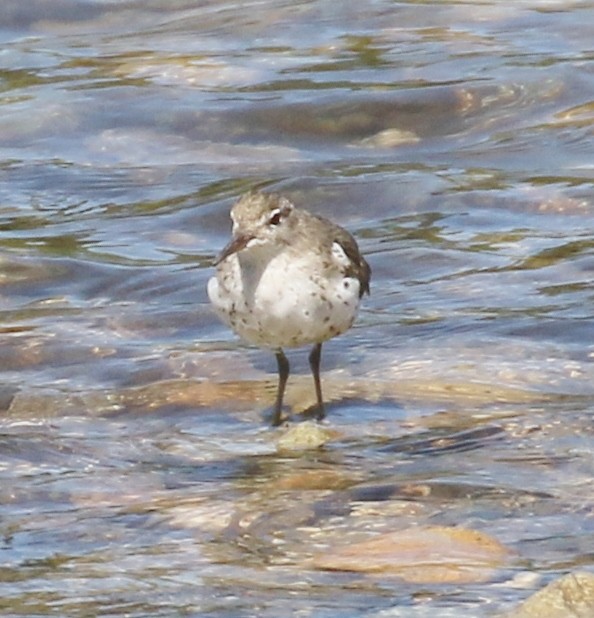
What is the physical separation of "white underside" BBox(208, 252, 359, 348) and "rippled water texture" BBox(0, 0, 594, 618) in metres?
0.42

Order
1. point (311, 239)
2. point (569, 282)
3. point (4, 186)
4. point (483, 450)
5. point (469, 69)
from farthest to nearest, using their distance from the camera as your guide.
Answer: point (469, 69) < point (4, 186) < point (569, 282) < point (311, 239) < point (483, 450)

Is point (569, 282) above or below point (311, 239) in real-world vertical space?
below

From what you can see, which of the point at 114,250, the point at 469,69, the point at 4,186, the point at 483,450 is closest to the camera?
the point at 483,450

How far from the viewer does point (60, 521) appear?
253 inches

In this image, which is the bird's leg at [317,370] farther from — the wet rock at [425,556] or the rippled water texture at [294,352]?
the wet rock at [425,556]

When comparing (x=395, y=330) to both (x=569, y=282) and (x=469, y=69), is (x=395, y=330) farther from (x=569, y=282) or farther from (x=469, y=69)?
(x=469, y=69)

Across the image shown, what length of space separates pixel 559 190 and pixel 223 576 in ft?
19.4

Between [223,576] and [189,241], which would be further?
[189,241]

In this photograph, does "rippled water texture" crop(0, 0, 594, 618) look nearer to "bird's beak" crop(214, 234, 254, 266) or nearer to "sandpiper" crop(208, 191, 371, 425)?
"sandpiper" crop(208, 191, 371, 425)

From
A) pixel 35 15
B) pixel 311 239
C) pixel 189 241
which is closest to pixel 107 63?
pixel 35 15

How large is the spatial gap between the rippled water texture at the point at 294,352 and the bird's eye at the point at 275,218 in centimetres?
87

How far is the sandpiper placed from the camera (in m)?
7.62

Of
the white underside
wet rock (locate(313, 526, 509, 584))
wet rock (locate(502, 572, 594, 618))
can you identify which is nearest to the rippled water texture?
wet rock (locate(313, 526, 509, 584))

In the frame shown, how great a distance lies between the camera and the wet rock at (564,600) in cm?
495
